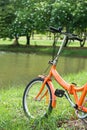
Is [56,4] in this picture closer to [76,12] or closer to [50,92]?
[76,12]

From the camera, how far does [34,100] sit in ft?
18.1

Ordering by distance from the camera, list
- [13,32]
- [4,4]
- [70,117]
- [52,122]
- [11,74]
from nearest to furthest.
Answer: [52,122]
[70,117]
[11,74]
[13,32]
[4,4]

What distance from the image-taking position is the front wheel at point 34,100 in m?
5.29

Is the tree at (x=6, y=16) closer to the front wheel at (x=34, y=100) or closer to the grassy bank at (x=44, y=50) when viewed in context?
the grassy bank at (x=44, y=50)

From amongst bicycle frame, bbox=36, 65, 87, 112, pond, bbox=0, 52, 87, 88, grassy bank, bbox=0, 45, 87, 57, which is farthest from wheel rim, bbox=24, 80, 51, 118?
grassy bank, bbox=0, 45, 87, 57

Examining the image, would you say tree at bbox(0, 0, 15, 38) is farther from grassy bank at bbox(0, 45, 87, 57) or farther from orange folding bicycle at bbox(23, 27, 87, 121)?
orange folding bicycle at bbox(23, 27, 87, 121)

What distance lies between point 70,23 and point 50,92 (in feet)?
90.3

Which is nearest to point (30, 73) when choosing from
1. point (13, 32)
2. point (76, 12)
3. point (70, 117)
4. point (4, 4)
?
point (70, 117)

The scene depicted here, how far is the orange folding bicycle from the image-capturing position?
4938 millimetres

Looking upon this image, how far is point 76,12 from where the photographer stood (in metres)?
30.7

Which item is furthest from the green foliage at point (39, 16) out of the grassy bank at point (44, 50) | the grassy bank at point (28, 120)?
the grassy bank at point (28, 120)

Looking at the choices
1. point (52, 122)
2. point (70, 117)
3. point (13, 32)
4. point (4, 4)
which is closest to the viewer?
point (52, 122)

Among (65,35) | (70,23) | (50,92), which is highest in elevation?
(65,35)

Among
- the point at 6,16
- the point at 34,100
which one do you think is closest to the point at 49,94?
the point at 34,100
